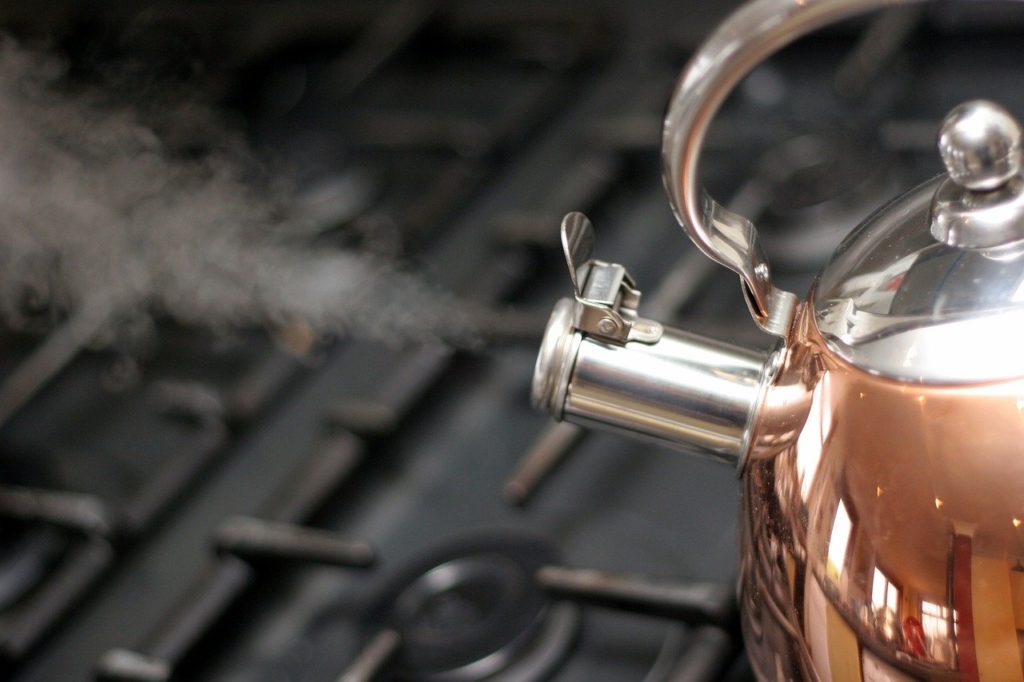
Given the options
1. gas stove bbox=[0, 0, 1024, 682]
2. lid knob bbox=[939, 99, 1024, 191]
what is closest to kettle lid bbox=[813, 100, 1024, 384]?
lid knob bbox=[939, 99, 1024, 191]

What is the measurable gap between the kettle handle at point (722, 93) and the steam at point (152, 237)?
41 cm

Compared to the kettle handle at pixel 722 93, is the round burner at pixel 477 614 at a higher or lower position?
lower

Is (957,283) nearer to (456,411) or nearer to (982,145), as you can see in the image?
(982,145)

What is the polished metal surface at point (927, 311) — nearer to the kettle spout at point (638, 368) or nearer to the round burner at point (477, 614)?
the kettle spout at point (638, 368)

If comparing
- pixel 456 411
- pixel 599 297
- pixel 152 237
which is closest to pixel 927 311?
pixel 599 297

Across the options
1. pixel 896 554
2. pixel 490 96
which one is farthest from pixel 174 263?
pixel 896 554

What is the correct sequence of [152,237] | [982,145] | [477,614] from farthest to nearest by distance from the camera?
[152,237] → [477,614] → [982,145]

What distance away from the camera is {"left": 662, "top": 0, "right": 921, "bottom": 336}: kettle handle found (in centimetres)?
34

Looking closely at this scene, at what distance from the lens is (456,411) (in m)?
0.75

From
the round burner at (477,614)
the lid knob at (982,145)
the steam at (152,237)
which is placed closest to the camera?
the lid knob at (982,145)

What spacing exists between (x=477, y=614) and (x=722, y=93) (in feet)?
1.17

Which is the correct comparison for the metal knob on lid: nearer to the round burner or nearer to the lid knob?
the lid knob

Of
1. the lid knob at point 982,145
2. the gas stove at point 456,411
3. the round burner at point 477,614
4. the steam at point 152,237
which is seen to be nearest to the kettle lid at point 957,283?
the lid knob at point 982,145

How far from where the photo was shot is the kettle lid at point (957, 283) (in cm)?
34
